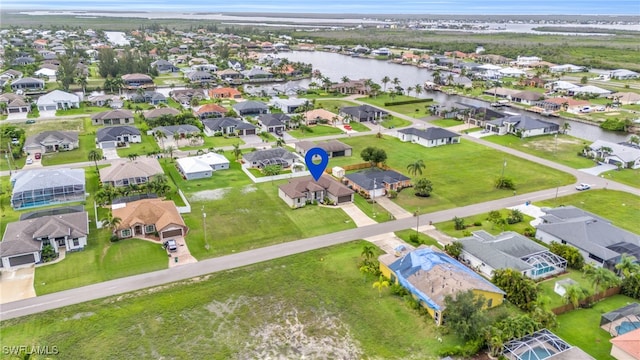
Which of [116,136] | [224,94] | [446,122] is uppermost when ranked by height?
[224,94]

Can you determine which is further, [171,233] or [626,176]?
[626,176]

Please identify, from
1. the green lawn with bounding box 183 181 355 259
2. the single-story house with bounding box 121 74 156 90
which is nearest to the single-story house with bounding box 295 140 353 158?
the green lawn with bounding box 183 181 355 259

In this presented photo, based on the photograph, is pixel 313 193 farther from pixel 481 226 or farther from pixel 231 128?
pixel 231 128

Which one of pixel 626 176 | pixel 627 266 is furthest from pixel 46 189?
pixel 626 176

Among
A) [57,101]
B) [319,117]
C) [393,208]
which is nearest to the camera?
[393,208]

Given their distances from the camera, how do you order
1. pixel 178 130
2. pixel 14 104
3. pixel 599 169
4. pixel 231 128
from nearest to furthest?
pixel 599 169, pixel 178 130, pixel 231 128, pixel 14 104

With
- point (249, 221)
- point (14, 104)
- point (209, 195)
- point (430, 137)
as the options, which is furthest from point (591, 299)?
point (14, 104)

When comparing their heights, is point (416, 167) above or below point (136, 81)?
below

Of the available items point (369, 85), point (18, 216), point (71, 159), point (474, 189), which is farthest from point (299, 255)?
point (369, 85)

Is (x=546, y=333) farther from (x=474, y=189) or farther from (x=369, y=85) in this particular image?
(x=369, y=85)
